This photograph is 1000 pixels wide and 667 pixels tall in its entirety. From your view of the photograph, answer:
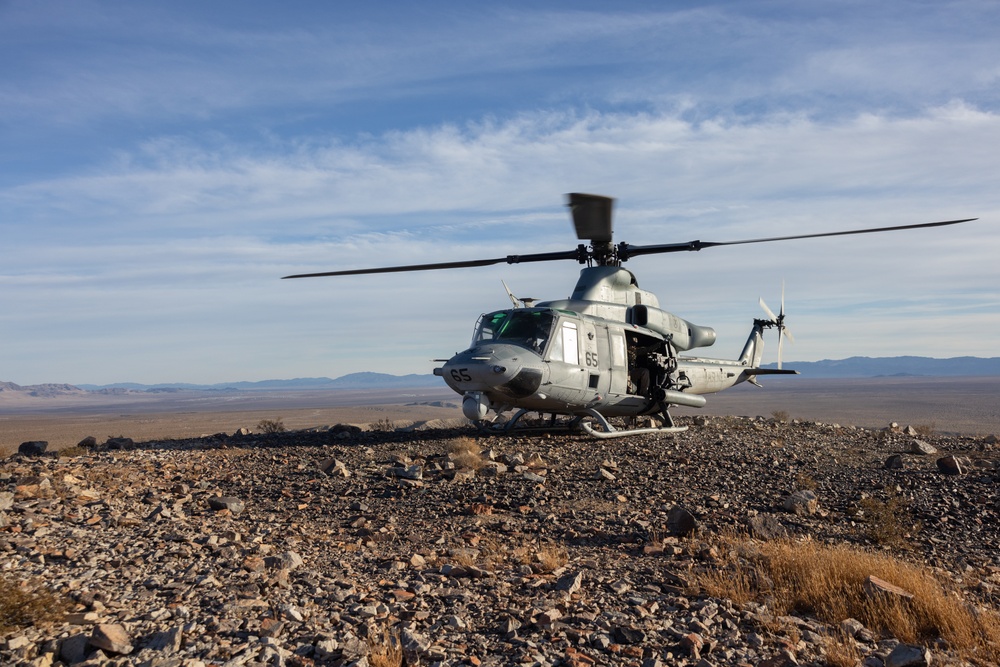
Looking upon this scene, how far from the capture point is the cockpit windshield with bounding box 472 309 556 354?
15.2m

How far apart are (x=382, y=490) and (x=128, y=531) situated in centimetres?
377

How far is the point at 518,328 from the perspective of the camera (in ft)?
50.7

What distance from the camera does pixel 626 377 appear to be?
1727 cm

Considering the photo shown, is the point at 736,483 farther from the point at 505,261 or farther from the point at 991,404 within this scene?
the point at 991,404

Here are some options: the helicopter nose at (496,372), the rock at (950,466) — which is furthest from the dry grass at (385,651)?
the rock at (950,466)

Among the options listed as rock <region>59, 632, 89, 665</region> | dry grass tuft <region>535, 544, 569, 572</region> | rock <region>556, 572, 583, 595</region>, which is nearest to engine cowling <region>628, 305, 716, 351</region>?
dry grass tuft <region>535, 544, 569, 572</region>

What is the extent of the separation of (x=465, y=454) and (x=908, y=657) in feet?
27.9

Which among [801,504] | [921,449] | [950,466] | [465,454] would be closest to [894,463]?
[950,466]

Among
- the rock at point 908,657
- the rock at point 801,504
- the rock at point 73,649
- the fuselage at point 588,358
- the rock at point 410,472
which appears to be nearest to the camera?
the rock at point 73,649

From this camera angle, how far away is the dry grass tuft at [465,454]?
12.2 m

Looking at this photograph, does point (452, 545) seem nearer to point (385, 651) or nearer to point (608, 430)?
point (385, 651)

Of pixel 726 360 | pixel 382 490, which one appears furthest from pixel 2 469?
pixel 726 360

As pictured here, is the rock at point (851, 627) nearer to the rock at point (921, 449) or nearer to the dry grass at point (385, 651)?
the dry grass at point (385, 651)

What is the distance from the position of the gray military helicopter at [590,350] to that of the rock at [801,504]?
5309 mm
